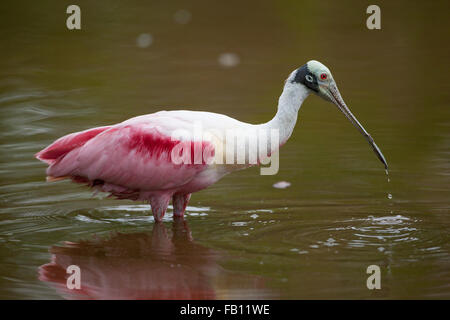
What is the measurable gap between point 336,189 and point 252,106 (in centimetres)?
390

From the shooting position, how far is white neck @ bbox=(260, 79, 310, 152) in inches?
348

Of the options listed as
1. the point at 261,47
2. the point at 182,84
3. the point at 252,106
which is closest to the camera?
the point at 252,106

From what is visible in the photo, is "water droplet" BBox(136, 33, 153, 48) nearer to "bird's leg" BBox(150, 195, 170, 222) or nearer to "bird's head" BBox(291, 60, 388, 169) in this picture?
"bird's leg" BBox(150, 195, 170, 222)

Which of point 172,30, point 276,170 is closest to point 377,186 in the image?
point 276,170

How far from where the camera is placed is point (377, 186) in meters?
10.2

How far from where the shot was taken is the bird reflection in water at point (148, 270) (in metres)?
7.46

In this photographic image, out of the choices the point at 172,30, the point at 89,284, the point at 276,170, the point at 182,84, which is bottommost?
the point at 89,284

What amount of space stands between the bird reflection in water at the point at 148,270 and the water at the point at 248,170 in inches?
0.7

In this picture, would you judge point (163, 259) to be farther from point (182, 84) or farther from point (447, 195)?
point (182, 84)

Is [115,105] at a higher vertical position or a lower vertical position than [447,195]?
higher

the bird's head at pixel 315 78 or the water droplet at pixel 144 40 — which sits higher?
the water droplet at pixel 144 40

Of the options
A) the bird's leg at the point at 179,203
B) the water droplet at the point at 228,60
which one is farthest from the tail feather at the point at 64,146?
the water droplet at the point at 228,60

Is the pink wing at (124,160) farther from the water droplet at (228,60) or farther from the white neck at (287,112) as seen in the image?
the water droplet at (228,60)

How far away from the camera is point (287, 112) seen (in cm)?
884
